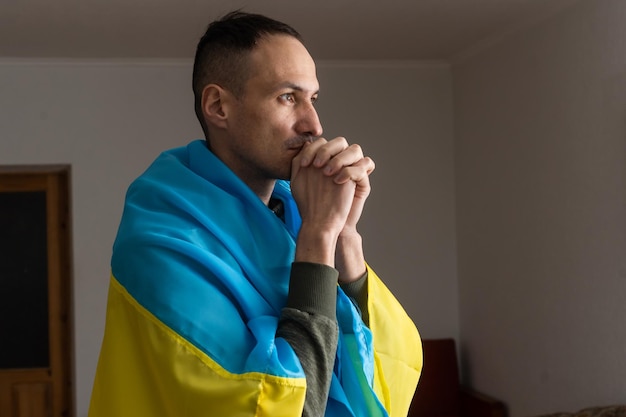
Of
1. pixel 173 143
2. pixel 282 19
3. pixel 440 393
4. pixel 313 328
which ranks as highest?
pixel 282 19

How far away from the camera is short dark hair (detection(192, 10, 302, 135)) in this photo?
1.11 metres

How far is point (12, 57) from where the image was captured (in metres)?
4.91

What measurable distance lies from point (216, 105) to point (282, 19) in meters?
3.10

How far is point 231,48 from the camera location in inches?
44.7

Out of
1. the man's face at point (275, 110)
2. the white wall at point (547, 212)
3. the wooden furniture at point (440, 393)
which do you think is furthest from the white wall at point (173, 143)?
the man's face at point (275, 110)

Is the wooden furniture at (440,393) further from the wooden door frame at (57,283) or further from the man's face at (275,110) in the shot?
the man's face at (275,110)

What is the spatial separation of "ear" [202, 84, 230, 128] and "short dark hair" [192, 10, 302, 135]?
1 cm

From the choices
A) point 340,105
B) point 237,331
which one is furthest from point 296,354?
point 340,105

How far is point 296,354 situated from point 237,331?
73mm

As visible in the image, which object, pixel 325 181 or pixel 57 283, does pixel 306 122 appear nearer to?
pixel 325 181

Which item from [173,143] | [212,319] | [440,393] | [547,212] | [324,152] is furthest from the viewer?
[173,143]

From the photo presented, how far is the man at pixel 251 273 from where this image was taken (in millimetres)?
944

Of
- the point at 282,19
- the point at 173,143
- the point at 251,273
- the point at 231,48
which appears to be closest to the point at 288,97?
the point at 231,48

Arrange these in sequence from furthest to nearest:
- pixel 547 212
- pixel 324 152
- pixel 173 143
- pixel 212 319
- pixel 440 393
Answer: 1. pixel 173 143
2. pixel 440 393
3. pixel 547 212
4. pixel 324 152
5. pixel 212 319
